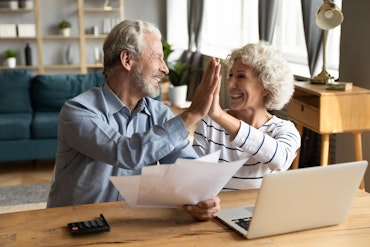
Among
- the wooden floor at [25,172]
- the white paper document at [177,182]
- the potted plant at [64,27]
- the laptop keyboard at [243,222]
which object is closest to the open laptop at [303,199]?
the laptop keyboard at [243,222]

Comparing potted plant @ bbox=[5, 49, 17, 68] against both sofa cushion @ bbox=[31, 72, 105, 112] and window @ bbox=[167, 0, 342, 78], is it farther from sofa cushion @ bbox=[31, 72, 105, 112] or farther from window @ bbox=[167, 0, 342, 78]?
sofa cushion @ bbox=[31, 72, 105, 112]

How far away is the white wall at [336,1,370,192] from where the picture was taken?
11.7 feet

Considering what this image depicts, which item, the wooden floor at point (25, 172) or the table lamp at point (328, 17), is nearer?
the table lamp at point (328, 17)

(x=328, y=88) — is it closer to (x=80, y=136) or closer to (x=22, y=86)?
(x=80, y=136)

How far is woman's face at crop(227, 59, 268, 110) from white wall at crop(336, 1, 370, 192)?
5.22 ft

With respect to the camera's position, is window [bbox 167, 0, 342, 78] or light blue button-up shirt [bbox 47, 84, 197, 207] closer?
light blue button-up shirt [bbox 47, 84, 197, 207]

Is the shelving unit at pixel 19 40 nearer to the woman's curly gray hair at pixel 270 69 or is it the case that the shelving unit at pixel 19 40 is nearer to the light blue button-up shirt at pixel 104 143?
the woman's curly gray hair at pixel 270 69

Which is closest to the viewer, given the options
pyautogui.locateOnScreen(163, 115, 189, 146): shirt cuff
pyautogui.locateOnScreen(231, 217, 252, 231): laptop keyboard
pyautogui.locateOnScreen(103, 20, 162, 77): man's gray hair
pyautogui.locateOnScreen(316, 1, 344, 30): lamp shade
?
pyautogui.locateOnScreen(231, 217, 252, 231): laptop keyboard

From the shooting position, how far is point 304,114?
11.8 ft

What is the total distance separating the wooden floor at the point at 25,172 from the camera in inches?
182

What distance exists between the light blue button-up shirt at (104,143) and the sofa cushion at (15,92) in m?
3.47

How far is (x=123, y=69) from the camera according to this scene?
1868 mm

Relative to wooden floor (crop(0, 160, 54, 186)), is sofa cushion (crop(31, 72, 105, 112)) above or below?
above

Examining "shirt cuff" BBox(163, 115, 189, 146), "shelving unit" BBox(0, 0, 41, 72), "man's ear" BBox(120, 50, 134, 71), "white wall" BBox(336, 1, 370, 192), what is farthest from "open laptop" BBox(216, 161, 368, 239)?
"shelving unit" BBox(0, 0, 41, 72)
